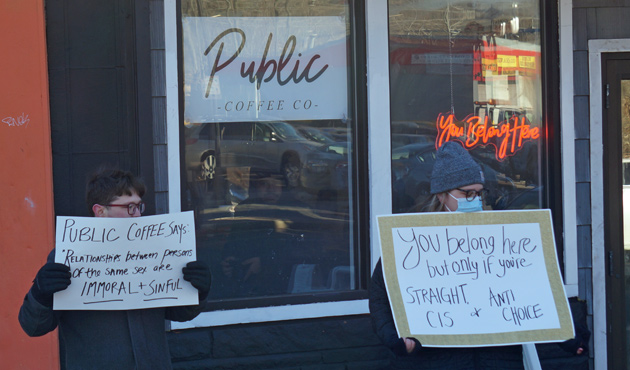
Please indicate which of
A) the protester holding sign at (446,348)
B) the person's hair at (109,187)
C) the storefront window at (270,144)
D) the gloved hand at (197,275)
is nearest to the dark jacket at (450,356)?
the protester holding sign at (446,348)

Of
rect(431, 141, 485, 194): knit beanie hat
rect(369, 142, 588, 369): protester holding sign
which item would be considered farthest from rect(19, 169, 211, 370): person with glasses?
rect(431, 141, 485, 194): knit beanie hat

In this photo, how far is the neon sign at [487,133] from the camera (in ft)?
16.8

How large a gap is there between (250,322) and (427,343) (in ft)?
6.89

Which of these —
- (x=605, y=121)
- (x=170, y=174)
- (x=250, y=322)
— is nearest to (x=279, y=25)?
(x=170, y=174)

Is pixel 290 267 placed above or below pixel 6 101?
below

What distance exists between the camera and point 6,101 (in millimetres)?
4414

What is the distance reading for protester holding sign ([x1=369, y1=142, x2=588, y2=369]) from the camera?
2967 mm

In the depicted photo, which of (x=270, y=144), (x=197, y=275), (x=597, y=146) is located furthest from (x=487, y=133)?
(x=197, y=275)

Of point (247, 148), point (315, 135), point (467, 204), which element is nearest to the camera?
point (467, 204)

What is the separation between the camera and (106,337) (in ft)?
9.46

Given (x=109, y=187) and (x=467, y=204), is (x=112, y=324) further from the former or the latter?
(x=467, y=204)

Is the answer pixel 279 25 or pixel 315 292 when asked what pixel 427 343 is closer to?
pixel 315 292

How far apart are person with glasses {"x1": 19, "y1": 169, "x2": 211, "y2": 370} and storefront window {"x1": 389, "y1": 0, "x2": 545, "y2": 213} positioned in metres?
2.42

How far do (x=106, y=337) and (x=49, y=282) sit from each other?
341 mm
